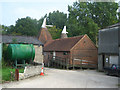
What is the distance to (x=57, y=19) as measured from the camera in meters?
68.8

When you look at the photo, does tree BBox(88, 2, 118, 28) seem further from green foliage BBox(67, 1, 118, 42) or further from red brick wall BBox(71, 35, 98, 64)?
red brick wall BBox(71, 35, 98, 64)

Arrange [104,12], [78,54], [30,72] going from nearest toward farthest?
[30,72] → [78,54] → [104,12]

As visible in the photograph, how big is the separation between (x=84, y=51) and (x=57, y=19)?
4456cm

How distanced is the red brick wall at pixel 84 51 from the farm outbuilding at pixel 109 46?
5.06 meters

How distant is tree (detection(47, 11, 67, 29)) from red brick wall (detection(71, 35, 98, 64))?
3860 centimetres

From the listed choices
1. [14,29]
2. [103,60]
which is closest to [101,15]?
[103,60]

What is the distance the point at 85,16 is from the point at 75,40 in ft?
45.2

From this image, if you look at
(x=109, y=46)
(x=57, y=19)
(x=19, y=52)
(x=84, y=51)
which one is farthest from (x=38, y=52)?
(x=57, y=19)

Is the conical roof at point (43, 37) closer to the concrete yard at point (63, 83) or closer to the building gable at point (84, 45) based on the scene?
the building gable at point (84, 45)

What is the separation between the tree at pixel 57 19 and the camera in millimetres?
66000

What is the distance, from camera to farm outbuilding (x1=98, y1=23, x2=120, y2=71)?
61.9 ft

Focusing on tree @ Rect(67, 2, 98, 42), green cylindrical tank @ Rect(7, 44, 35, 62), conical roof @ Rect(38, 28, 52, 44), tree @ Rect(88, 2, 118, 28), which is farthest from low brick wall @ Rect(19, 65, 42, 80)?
tree @ Rect(88, 2, 118, 28)

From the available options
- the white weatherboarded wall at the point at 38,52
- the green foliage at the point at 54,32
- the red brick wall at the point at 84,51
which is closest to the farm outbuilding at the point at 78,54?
the red brick wall at the point at 84,51

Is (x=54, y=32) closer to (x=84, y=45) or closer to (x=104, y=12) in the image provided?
(x=104, y=12)
